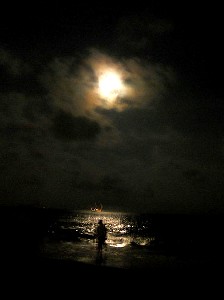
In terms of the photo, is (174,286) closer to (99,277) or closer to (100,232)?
(99,277)

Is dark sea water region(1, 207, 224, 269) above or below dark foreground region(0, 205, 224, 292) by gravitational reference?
below

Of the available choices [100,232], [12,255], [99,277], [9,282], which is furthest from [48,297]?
[100,232]

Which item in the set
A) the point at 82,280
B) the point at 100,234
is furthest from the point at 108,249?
the point at 82,280

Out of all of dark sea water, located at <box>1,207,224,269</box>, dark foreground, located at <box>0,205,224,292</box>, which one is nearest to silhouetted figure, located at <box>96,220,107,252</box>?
dark sea water, located at <box>1,207,224,269</box>

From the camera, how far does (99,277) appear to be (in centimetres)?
870

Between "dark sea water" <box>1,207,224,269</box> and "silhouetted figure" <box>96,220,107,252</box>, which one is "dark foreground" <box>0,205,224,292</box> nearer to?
"dark sea water" <box>1,207,224,269</box>

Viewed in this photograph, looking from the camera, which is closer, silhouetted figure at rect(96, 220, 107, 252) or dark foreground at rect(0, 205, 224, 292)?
dark foreground at rect(0, 205, 224, 292)

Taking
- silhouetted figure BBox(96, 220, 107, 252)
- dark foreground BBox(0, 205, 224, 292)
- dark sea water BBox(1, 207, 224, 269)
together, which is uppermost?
silhouetted figure BBox(96, 220, 107, 252)

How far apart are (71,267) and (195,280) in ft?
14.2

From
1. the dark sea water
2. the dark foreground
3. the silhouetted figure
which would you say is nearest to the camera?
the dark foreground

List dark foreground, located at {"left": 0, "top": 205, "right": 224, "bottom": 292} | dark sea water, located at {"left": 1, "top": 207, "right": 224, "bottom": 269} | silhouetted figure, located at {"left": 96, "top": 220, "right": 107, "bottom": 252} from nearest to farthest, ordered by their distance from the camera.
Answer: dark foreground, located at {"left": 0, "top": 205, "right": 224, "bottom": 292}, dark sea water, located at {"left": 1, "top": 207, "right": 224, "bottom": 269}, silhouetted figure, located at {"left": 96, "top": 220, "right": 107, "bottom": 252}

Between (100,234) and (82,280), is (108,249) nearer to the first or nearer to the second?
(100,234)

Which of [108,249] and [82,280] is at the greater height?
[82,280]

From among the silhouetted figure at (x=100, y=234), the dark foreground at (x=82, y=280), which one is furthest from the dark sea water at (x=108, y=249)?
the dark foreground at (x=82, y=280)
